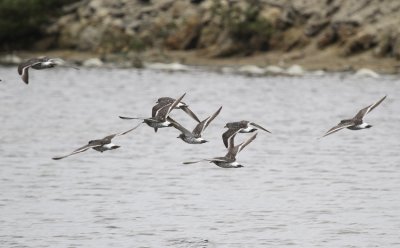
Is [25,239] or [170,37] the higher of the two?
[170,37]

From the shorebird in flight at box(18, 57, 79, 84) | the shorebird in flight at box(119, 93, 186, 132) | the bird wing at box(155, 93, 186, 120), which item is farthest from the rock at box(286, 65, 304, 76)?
the shorebird in flight at box(119, 93, 186, 132)

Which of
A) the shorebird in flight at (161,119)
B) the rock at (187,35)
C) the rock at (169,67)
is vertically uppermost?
the rock at (187,35)

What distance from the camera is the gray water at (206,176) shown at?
23531 mm

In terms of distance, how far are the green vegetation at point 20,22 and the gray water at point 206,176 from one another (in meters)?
18.0

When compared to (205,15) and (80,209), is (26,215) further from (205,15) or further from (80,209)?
(205,15)

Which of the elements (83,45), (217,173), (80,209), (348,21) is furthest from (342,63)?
(80,209)

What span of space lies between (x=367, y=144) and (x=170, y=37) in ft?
105

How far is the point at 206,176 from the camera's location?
3155 centimetres

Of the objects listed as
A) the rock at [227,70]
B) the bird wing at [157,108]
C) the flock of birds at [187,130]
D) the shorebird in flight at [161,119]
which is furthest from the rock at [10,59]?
the shorebird in flight at [161,119]

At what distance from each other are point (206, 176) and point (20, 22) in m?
43.5

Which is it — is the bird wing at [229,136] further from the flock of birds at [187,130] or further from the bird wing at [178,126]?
the bird wing at [178,126]

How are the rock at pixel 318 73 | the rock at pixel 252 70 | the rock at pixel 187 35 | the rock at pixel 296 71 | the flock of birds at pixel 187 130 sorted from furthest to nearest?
the rock at pixel 187 35, the rock at pixel 252 70, the rock at pixel 296 71, the rock at pixel 318 73, the flock of birds at pixel 187 130

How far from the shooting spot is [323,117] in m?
45.7

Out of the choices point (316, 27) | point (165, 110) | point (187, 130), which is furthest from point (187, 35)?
point (165, 110)
